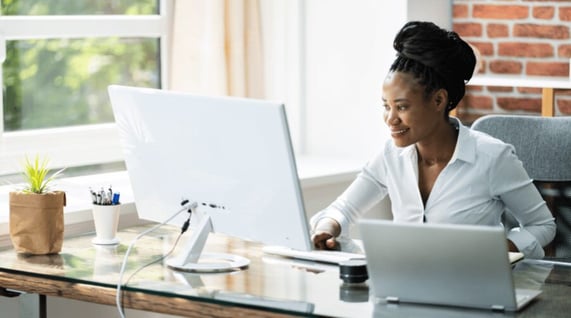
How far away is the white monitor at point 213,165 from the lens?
Result: 230cm

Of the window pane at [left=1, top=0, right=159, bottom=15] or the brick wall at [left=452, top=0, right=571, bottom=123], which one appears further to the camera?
the brick wall at [left=452, top=0, right=571, bottom=123]

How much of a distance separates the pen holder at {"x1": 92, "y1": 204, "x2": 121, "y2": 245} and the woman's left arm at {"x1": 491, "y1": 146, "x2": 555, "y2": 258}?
3.11 feet

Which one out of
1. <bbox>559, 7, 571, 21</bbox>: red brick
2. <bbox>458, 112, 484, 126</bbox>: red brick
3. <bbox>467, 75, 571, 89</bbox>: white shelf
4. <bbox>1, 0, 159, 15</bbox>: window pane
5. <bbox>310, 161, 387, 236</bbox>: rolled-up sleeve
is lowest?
<bbox>310, 161, 387, 236</bbox>: rolled-up sleeve

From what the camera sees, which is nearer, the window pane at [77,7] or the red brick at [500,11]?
the window pane at [77,7]

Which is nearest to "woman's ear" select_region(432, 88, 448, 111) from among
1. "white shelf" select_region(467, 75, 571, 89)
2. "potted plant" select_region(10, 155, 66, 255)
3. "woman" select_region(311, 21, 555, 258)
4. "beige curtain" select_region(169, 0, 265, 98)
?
"woman" select_region(311, 21, 555, 258)

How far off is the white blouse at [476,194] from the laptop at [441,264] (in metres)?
0.60

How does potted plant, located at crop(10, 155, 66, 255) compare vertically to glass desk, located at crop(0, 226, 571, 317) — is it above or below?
above

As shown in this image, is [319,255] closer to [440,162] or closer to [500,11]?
[440,162]

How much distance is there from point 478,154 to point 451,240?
724mm

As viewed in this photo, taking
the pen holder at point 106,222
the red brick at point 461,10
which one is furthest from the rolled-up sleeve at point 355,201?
the red brick at point 461,10

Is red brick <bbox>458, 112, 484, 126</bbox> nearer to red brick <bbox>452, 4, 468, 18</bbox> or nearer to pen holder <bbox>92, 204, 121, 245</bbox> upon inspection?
red brick <bbox>452, 4, 468, 18</bbox>

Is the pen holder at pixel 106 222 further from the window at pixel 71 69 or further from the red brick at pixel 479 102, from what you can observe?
the red brick at pixel 479 102

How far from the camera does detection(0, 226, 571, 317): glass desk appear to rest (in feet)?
7.09

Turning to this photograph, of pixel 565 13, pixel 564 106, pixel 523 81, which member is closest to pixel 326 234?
pixel 523 81
